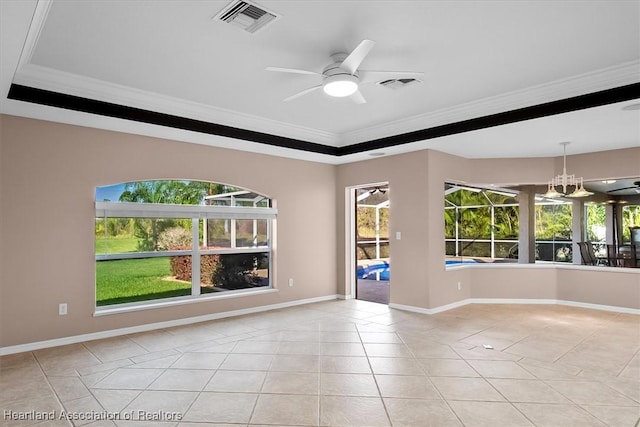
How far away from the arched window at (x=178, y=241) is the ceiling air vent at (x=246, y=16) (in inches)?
114

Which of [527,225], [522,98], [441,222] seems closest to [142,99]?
[522,98]

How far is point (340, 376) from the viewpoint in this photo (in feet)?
11.2

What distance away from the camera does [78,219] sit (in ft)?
14.6

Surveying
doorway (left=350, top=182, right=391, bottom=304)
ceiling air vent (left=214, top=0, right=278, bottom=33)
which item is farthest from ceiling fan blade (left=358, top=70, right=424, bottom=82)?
doorway (left=350, top=182, right=391, bottom=304)

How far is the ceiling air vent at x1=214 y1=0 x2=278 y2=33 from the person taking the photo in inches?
105

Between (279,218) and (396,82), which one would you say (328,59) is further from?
(279,218)

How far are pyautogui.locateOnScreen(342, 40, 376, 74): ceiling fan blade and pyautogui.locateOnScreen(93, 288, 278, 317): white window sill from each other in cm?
375

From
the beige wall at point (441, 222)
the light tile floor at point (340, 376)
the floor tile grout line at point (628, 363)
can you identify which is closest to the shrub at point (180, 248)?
the light tile floor at point (340, 376)

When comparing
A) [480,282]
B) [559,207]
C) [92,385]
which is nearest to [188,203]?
[92,385]

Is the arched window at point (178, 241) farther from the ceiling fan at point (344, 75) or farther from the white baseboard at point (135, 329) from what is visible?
the ceiling fan at point (344, 75)

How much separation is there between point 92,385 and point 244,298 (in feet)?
8.99

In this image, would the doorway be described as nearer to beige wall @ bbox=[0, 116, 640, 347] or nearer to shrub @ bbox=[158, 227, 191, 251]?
beige wall @ bbox=[0, 116, 640, 347]

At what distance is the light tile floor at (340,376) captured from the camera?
274cm

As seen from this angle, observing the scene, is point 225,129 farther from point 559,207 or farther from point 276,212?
point 559,207
